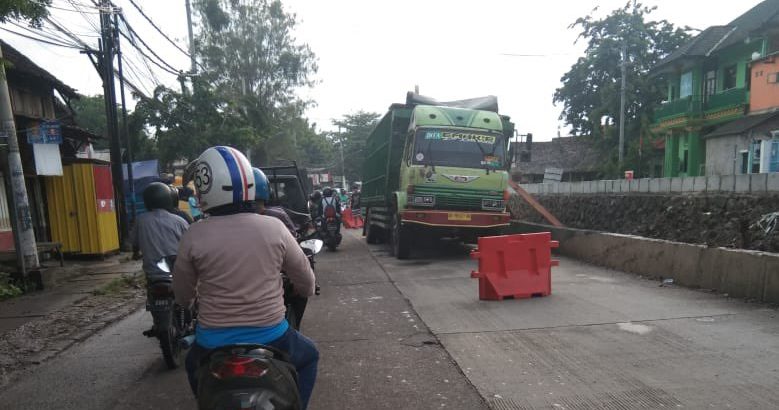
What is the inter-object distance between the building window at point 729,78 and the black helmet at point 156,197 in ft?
75.4

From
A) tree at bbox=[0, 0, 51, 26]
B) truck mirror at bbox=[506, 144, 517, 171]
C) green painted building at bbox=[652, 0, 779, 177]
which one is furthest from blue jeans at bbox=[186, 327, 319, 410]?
green painted building at bbox=[652, 0, 779, 177]

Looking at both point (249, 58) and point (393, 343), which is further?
point (249, 58)

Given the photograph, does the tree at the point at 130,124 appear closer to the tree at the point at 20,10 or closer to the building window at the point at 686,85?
the tree at the point at 20,10

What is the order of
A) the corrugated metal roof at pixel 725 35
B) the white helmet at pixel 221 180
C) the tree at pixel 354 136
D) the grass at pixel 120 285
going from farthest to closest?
the tree at pixel 354 136 → the corrugated metal roof at pixel 725 35 → the grass at pixel 120 285 → the white helmet at pixel 221 180

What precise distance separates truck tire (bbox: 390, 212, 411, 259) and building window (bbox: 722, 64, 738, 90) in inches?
695

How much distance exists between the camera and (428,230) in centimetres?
1015

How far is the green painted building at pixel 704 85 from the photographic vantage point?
19.2 meters

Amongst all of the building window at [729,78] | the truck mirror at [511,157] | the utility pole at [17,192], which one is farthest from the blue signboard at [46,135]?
the building window at [729,78]

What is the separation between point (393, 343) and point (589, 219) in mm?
9405

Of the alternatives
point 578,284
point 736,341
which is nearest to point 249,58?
point 578,284

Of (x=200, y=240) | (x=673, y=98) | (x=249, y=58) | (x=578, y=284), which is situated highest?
(x=249, y=58)

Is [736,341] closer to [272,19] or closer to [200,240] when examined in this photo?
[200,240]

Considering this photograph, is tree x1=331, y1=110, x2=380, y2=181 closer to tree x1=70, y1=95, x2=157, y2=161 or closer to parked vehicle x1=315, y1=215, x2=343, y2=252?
tree x1=70, y1=95, x2=157, y2=161

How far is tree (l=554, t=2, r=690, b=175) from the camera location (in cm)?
2456
